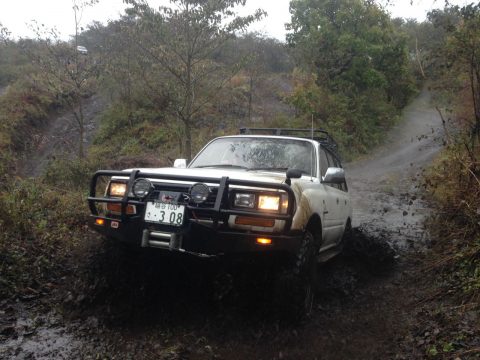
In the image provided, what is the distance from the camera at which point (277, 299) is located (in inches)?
144

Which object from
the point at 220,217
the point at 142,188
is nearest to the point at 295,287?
the point at 220,217

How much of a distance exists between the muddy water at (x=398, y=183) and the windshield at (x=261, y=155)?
313cm

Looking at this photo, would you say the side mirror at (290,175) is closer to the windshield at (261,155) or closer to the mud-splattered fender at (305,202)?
the mud-splattered fender at (305,202)

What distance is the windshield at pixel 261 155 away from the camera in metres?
4.84

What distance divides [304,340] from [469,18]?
8.35 metres

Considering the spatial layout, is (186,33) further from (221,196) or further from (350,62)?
(350,62)

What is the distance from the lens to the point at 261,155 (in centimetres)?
495

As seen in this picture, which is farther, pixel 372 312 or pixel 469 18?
pixel 469 18

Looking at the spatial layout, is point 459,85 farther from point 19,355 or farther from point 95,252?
point 19,355

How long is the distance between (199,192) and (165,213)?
0.30m

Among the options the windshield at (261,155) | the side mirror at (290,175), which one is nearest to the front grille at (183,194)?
the side mirror at (290,175)

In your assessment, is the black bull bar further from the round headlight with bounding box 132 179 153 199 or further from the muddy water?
the muddy water

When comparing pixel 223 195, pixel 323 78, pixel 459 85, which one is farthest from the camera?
pixel 323 78

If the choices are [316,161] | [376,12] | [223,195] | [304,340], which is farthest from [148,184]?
[376,12]
